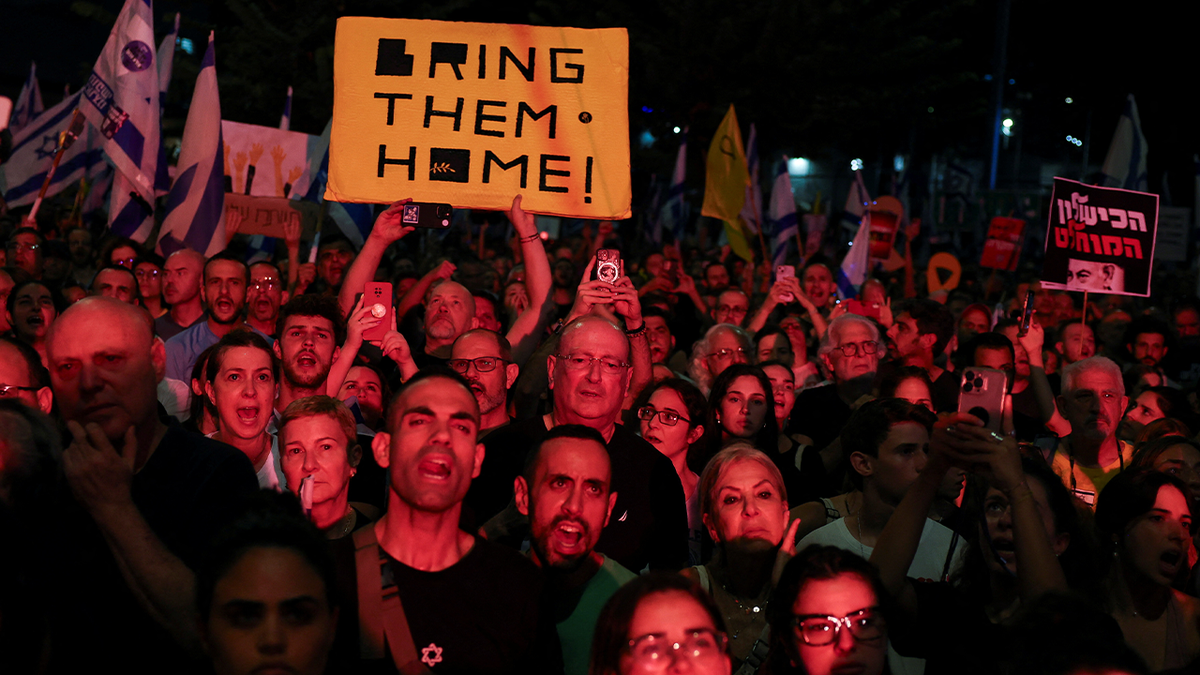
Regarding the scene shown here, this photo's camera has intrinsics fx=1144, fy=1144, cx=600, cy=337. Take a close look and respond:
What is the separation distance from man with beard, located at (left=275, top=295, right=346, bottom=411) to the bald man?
1744 mm

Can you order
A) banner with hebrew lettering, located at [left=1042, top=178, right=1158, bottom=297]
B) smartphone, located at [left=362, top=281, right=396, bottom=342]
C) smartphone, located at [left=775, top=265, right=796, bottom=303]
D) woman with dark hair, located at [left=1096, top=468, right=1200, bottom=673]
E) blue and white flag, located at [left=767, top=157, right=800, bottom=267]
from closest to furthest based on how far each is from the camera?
woman with dark hair, located at [left=1096, top=468, right=1200, bottom=673] → smartphone, located at [left=362, top=281, right=396, bottom=342] → banner with hebrew lettering, located at [left=1042, top=178, right=1158, bottom=297] → smartphone, located at [left=775, top=265, right=796, bottom=303] → blue and white flag, located at [left=767, top=157, right=800, bottom=267]

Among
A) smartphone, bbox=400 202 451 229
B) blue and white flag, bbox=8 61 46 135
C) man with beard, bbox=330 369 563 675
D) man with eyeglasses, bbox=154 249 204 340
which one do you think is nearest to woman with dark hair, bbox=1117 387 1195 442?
smartphone, bbox=400 202 451 229

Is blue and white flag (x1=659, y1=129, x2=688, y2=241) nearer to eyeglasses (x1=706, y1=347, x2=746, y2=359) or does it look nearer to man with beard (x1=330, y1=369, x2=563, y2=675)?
eyeglasses (x1=706, y1=347, x2=746, y2=359)

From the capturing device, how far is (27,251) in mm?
8953

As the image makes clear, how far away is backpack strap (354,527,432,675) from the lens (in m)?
2.84

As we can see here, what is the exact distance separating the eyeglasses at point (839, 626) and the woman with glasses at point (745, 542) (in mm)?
563

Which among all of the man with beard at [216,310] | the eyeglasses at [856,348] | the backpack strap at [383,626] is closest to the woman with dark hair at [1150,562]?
the backpack strap at [383,626]

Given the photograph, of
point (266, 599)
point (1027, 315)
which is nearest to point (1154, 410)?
point (1027, 315)

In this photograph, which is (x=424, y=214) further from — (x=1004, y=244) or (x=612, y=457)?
(x=1004, y=244)

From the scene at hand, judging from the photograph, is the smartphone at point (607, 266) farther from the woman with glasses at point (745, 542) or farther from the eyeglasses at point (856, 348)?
the eyeglasses at point (856, 348)

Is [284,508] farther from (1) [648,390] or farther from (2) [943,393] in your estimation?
(2) [943,393]

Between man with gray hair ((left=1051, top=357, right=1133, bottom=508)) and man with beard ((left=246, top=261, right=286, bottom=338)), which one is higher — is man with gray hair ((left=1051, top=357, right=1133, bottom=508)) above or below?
below

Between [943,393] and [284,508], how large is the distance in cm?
469

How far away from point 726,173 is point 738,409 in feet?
26.7
